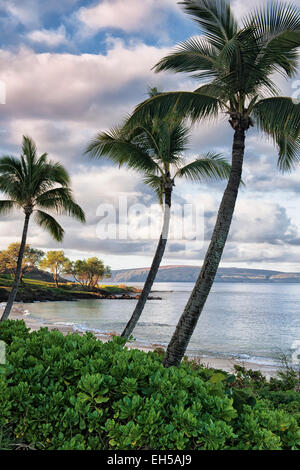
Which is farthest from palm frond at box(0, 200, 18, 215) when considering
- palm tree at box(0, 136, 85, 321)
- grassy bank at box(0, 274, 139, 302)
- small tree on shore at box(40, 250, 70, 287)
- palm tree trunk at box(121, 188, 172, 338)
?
small tree on shore at box(40, 250, 70, 287)

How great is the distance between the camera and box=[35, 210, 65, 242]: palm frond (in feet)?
61.2

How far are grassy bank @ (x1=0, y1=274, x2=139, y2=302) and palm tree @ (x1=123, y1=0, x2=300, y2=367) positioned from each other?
51955mm

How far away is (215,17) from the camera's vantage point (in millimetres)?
7918

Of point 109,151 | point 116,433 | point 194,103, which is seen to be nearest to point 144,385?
point 116,433

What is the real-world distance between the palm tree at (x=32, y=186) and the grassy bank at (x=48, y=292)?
39.9 metres

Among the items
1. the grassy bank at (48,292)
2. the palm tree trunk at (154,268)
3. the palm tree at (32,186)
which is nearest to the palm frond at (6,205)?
Answer: the palm tree at (32,186)

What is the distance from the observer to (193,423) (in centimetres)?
289

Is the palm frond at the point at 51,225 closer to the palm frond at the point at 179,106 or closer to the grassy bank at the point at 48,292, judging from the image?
the palm frond at the point at 179,106

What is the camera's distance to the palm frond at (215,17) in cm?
789

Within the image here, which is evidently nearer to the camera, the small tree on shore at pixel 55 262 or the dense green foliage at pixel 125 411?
the dense green foliage at pixel 125 411

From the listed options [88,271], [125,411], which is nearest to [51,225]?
[125,411]

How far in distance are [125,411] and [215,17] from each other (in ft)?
26.1

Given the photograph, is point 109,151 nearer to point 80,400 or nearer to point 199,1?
point 199,1
